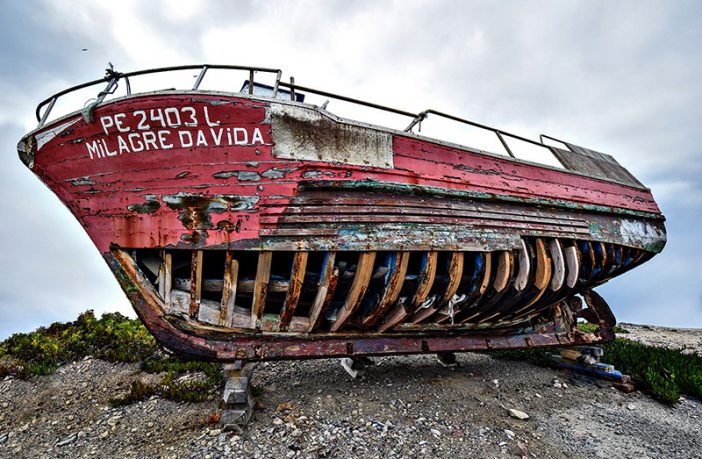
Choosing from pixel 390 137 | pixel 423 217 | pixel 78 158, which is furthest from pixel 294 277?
pixel 78 158

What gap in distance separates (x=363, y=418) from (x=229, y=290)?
200cm

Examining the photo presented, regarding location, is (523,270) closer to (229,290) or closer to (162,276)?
(229,290)

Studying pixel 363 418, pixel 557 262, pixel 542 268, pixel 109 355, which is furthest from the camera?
pixel 109 355

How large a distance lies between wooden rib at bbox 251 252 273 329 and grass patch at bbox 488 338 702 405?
16.4ft

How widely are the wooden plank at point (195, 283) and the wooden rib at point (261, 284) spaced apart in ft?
1.74

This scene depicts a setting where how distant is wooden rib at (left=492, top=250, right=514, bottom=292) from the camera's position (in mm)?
4395

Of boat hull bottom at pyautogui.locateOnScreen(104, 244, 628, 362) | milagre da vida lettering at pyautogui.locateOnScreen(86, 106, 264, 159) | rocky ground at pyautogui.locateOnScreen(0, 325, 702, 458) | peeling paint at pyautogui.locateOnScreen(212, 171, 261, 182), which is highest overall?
milagre da vida lettering at pyautogui.locateOnScreen(86, 106, 264, 159)

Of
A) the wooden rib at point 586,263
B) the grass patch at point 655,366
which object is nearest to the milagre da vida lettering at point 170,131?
the wooden rib at point 586,263

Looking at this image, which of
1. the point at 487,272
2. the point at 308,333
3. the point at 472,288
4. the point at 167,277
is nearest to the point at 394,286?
the point at 308,333

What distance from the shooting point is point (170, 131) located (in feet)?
11.0

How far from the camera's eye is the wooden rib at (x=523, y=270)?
14.8 ft

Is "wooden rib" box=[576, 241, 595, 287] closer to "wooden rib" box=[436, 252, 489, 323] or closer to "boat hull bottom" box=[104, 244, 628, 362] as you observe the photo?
"boat hull bottom" box=[104, 244, 628, 362]

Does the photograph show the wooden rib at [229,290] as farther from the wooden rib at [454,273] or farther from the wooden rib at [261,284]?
the wooden rib at [454,273]

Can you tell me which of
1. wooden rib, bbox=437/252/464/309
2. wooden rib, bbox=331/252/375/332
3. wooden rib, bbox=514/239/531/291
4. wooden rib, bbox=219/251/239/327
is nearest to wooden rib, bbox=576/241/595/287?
wooden rib, bbox=514/239/531/291
